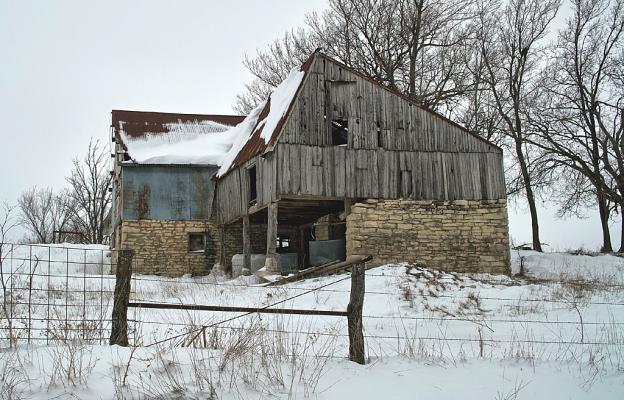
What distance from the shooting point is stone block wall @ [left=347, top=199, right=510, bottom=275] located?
17.8 metres

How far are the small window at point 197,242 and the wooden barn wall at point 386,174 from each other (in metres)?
8.27

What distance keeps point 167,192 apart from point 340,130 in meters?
7.84

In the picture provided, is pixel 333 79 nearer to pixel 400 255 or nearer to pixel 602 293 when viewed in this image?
pixel 400 255

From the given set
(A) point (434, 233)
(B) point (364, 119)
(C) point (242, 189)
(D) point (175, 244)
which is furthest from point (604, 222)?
(D) point (175, 244)

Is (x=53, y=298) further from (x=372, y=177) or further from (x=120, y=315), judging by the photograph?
(x=372, y=177)

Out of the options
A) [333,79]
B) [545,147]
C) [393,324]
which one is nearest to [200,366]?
[393,324]

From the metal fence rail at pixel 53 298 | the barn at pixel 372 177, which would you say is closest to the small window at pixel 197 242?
the metal fence rail at pixel 53 298

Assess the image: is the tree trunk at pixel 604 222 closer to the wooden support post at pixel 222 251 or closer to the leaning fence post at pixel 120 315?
the wooden support post at pixel 222 251

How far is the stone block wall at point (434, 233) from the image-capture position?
58.5 ft

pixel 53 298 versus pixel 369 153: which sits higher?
pixel 369 153

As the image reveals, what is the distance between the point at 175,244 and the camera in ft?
77.8

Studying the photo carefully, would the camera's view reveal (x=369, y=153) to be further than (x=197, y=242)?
No

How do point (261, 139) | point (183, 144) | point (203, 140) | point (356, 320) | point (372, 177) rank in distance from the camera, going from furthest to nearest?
1. point (203, 140)
2. point (183, 144)
3. point (261, 139)
4. point (372, 177)
5. point (356, 320)

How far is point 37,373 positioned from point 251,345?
73.9 inches
